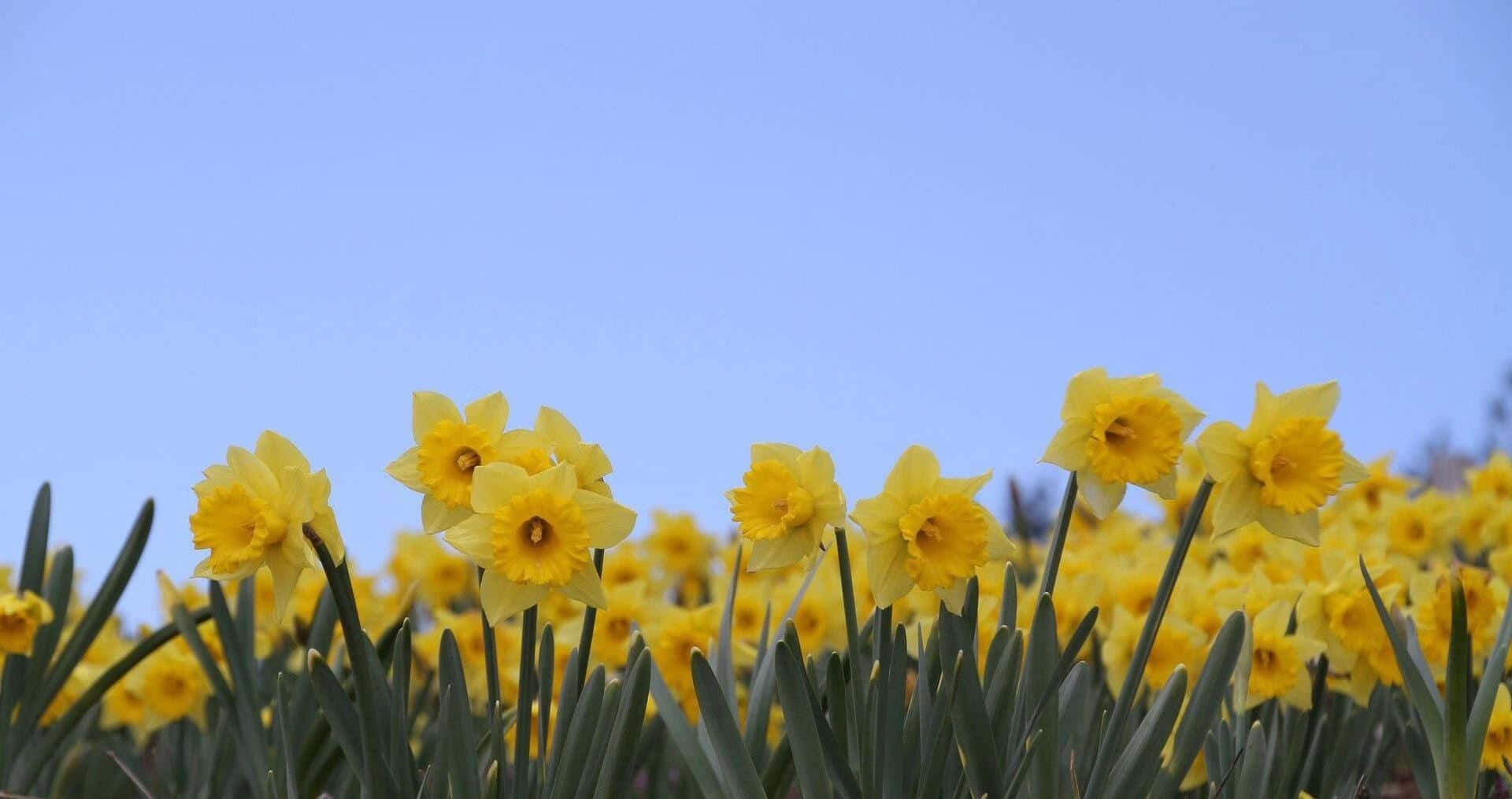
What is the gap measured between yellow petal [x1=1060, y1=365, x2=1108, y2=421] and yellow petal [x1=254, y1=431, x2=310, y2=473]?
1.08 metres

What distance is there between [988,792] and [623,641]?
1379mm

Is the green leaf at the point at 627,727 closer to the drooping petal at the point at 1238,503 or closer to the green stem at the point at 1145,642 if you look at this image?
the green stem at the point at 1145,642

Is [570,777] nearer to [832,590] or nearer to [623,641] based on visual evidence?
[623,641]

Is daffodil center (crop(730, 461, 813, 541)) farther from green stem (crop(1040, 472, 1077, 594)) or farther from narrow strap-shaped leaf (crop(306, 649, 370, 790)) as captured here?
narrow strap-shaped leaf (crop(306, 649, 370, 790))

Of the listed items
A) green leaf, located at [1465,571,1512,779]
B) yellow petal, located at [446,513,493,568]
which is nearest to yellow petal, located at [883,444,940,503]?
yellow petal, located at [446,513,493,568]

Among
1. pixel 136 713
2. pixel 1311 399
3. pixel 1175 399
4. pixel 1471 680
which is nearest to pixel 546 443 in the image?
pixel 1175 399

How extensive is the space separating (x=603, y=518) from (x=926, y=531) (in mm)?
454

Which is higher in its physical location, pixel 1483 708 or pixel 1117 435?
pixel 1117 435

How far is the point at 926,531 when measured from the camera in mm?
1686

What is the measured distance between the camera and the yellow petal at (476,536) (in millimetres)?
1542

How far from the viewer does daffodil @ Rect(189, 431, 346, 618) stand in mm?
1605

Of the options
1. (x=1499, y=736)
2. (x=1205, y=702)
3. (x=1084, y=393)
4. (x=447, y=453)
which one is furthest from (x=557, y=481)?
(x=1499, y=736)

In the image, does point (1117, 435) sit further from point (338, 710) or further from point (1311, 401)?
point (338, 710)

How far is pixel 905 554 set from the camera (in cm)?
171
